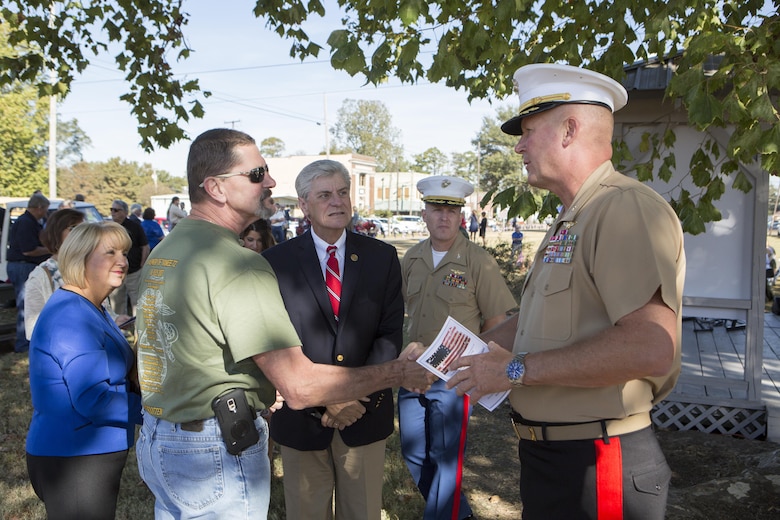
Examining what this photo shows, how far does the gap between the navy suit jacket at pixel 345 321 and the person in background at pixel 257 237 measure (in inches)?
85.1

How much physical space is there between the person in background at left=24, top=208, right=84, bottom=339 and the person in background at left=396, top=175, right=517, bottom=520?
2660 millimetres

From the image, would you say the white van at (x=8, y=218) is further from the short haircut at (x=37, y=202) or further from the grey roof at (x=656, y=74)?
the grey roof at (x=656, y=74)

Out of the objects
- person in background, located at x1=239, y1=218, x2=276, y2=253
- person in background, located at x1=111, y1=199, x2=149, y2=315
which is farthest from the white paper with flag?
person in background, located at x1=111, y1=199, x2=149, y2=315

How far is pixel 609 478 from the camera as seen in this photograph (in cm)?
194

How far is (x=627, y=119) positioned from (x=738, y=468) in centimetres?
340

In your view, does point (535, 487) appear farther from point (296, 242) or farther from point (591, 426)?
point (296, 242)

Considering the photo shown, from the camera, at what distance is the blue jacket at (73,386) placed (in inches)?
105

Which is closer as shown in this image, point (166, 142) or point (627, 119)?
point (627, 119)

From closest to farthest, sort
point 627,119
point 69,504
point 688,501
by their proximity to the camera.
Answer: point 69,504, point 688,501, point 627,119

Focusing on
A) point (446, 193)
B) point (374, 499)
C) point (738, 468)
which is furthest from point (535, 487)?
point (738, 468)

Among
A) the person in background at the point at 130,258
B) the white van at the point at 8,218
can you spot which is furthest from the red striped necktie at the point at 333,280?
the white van at the point at 8,218

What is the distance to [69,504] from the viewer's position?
8.87 feet

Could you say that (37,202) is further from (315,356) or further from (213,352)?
(213,352)

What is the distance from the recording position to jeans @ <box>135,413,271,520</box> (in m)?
2.04
